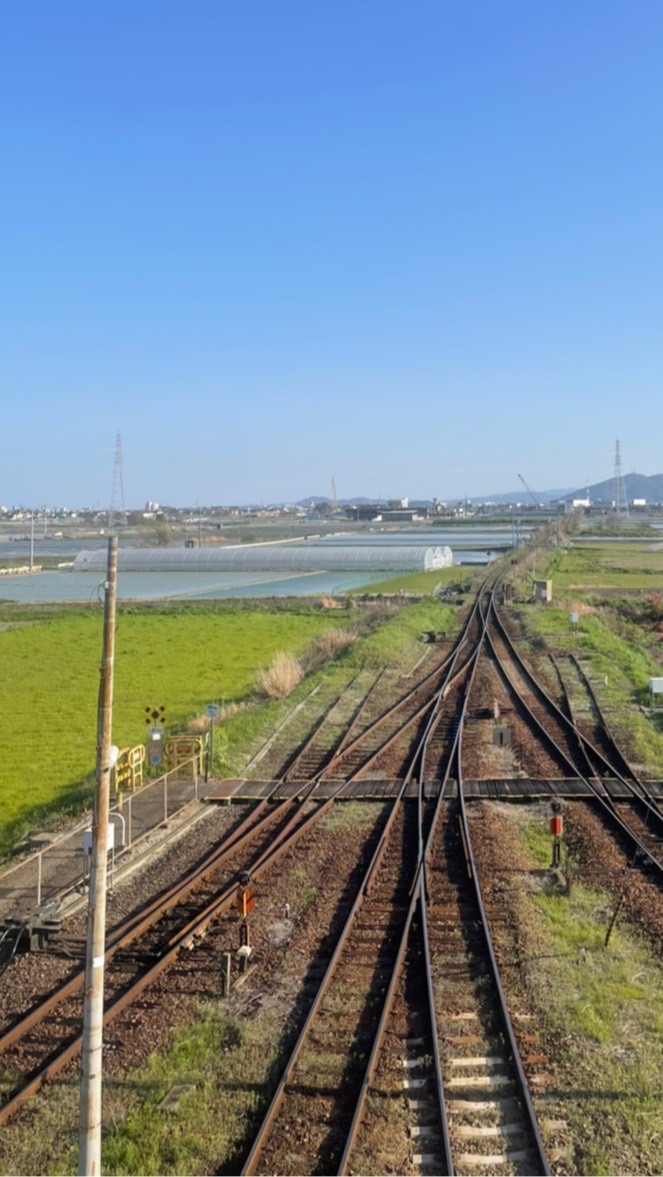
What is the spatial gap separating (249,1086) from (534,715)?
15.8m

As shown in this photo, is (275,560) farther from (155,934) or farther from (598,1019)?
(598,1019)

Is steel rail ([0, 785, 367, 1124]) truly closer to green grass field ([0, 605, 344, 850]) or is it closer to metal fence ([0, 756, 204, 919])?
metal fence ([0, 756, 204, 919])

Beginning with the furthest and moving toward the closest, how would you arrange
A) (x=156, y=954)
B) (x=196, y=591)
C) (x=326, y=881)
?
1. (x=196, y=591)
2. (x=326, y=881)
3. (x=156, y=954)

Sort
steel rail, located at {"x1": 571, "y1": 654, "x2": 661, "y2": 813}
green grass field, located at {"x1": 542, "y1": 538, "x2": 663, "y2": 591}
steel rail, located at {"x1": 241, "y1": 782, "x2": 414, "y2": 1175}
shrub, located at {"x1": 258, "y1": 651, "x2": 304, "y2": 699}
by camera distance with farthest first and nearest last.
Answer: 1. green grass field, located at {"x1": 542, "y1": 538, "x2": 663, "y2": 591}
2. shrub, located at {"x1": 258, "y1": 651, "x2": 304, "y2": 699}
3. steel rail, located at {"x1": 571, "y1": 654, "x2": 661, "y2": 813}
4. steel rail, located at {"x1": 241, "y1": 782, "x2": 414, "y2": 1175}

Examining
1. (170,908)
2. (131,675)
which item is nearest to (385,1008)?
(170,908)

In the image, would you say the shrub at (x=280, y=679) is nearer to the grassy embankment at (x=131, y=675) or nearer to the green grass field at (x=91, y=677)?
the grassy embankment at (x=131, y=675)

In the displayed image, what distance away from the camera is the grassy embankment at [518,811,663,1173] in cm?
655

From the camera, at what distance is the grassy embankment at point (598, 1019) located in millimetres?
6547

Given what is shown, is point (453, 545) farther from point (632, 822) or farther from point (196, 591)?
point (632, 822)

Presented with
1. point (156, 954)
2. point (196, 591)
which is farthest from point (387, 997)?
point (196, 591)

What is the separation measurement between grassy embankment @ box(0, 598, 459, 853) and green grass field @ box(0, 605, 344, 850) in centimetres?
5

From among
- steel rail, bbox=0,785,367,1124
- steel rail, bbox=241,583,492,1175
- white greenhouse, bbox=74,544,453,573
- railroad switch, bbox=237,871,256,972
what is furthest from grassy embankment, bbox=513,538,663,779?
white greenhouse, bbox=74,544,453,573

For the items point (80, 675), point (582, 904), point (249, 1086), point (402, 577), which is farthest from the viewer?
point (402, 577)

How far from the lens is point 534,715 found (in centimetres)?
2206
